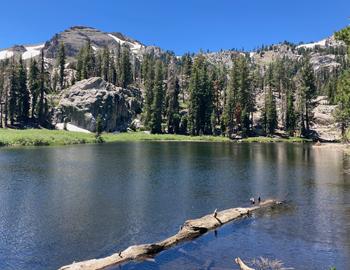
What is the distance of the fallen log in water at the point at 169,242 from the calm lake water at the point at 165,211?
73 cm

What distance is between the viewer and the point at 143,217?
128 feet

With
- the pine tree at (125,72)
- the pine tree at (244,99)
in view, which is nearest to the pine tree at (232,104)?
the pine tree at (244,99)

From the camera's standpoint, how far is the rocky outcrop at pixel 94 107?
514 ft

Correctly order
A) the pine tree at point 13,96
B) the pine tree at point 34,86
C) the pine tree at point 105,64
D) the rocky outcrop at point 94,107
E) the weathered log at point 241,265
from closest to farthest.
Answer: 1. the weathered log at point 241,265
2. the pine tree at point 13,96
3. the pine tree at point 34,86
4. the rocky outcrop at point 94,107
5. the pine tree at point 105,64

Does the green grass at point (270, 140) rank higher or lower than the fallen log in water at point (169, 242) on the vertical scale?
higher

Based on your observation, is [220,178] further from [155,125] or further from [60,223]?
[155,125]

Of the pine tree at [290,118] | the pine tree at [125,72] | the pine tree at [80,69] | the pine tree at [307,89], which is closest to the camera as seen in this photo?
the pine tree at [290,118]

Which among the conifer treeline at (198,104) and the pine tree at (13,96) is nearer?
the pine tree at (13,96)

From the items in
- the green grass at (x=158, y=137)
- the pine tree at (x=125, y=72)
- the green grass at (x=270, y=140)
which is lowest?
the green grass at (x=270, y=140)

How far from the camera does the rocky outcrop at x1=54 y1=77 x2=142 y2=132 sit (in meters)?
157

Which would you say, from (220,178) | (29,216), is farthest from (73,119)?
(29,216)

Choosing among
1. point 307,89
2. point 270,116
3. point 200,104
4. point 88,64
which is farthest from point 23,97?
point 307,89

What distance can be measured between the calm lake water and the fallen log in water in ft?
2.40

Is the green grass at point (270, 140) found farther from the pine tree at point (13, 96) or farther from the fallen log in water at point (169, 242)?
the fallen log in water at point (169, 242)
